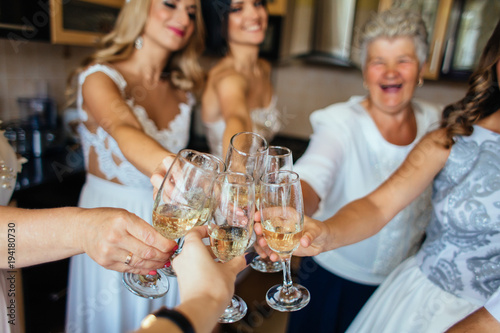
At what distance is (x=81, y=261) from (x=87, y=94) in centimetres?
59

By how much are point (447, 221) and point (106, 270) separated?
1.08 meters

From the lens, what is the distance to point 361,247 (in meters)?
1.25

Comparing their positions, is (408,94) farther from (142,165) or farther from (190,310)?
(190,310)

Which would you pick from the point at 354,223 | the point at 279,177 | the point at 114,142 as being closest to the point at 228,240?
the point at 279,177

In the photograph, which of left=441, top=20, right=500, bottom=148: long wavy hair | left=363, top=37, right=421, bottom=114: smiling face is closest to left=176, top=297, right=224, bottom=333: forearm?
left=441, top=20, right=500, bottom=148: long wavy hair

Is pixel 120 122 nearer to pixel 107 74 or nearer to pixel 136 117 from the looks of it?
pixel 136 117

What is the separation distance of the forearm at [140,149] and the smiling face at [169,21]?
1.45 ft

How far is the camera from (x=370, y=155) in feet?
4.14

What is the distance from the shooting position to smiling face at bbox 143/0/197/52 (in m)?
1.31

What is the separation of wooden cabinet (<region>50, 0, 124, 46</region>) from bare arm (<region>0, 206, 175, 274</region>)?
1.40 m

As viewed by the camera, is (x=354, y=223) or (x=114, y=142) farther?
(x=114, y=142)

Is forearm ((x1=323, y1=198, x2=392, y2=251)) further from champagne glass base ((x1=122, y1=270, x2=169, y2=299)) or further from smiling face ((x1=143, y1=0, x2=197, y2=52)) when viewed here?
smiling face ((x1=143, y1=0, x2=197, y2=52))

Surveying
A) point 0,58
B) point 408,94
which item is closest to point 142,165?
point 408,94

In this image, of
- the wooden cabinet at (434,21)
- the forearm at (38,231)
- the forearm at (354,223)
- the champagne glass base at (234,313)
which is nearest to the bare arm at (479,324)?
the forearm at (354,223)
